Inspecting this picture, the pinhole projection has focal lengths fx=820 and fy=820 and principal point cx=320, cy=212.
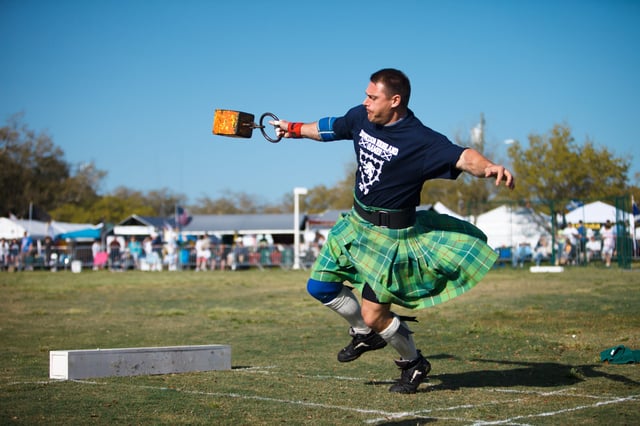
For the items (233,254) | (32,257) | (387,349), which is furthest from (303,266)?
(387,349)

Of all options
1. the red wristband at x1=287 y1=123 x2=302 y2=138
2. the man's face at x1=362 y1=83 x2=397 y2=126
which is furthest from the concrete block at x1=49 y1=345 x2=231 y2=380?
the man's face at x1=362 y1=83 x2=397 y2=126

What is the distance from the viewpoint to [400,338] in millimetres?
6742

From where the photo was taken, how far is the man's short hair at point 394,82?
21.1ft

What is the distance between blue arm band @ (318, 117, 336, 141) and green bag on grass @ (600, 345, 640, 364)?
348 cm

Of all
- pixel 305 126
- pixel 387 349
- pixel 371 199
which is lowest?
pixel 387 349

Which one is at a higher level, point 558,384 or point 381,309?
point 381,309

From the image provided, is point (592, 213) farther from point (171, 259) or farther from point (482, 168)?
point (482, 168)

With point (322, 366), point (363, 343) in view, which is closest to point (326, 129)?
point (363, 343)

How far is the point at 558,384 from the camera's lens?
22.7 ft

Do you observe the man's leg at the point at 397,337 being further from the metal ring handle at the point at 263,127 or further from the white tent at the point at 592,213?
the white tent at the point at 592,213

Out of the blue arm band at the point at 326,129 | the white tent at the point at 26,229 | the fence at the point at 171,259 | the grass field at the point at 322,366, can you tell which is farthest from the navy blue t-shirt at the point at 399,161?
the white tent at the point at 26,229

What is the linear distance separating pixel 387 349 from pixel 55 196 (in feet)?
194

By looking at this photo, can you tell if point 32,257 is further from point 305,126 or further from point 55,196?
point 305,126

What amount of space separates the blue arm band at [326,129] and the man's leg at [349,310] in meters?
1.27
